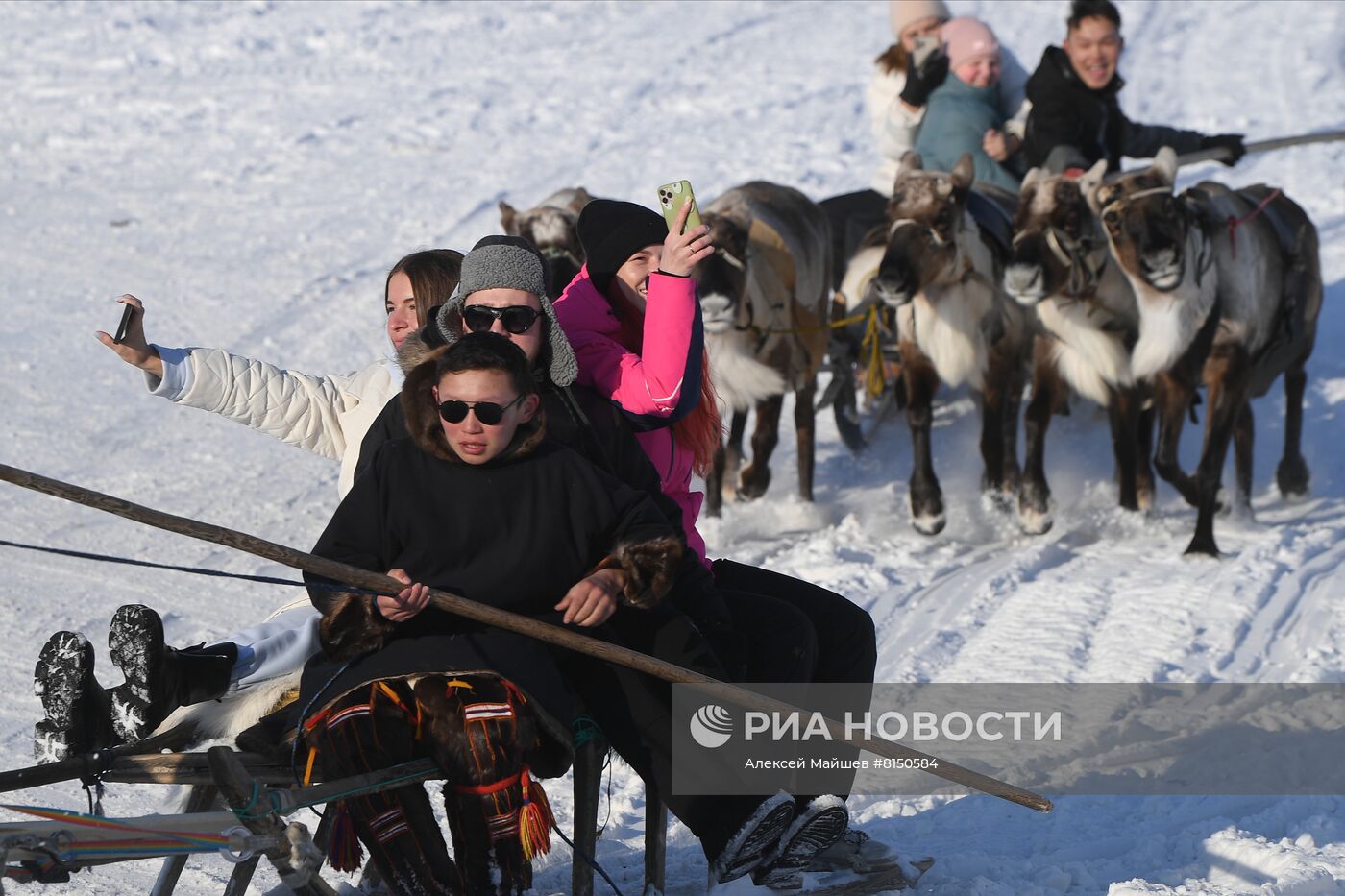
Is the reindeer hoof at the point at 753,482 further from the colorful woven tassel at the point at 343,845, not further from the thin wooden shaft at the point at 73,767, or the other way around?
the colorful woven tassel at the point at 343,845

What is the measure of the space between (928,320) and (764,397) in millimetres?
893

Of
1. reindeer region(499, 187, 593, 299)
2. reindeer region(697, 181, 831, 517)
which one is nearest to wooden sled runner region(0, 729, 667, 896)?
reindeer region(697, 181, 831, 517)

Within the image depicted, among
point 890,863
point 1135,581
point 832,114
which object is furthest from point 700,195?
point 890,863

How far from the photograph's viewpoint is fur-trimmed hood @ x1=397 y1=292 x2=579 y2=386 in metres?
3.79

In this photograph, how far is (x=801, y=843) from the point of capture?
12.6 feet

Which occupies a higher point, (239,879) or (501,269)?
(501,269)

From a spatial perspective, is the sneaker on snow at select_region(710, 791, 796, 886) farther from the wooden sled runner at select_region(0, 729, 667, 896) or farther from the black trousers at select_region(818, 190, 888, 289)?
the black trousers at select_region(818, 190, 888, 289)

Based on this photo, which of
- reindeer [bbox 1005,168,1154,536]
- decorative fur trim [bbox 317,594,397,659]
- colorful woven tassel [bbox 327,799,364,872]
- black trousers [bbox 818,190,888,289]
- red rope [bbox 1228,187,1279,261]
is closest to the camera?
decorative fur trim [bbox 317,594,397,659]

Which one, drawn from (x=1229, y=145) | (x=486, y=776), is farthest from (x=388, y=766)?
(x=1229, y=145)

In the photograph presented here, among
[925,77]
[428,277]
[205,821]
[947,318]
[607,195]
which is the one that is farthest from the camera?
[607,195]

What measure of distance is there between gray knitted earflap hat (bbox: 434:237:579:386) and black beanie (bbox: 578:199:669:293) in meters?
0.36

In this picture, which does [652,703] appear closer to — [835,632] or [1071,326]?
[835,632]

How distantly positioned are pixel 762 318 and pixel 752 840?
4.98 m

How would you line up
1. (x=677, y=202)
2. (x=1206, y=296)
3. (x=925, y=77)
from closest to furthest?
(x=677, y=202) < (x=1206, y=296) < (x=925, y=77)
